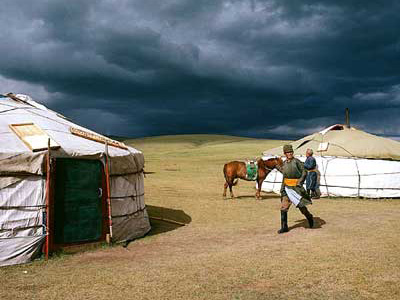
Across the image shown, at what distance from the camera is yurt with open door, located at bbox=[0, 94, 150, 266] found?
660cm

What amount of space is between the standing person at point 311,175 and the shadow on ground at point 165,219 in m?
5.66

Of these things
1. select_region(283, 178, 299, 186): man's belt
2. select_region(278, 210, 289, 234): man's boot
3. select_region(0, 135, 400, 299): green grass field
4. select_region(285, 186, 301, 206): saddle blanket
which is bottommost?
select_region(0, 135, 400, 299): green grass field

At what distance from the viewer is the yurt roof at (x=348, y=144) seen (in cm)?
1641

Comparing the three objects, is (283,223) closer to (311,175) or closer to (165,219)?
(165,219)

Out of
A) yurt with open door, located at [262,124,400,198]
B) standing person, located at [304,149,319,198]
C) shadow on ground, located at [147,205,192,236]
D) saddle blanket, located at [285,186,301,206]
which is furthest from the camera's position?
yurt with open door, located at [262,124,400,198]

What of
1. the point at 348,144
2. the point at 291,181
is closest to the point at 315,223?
the point at 291,181

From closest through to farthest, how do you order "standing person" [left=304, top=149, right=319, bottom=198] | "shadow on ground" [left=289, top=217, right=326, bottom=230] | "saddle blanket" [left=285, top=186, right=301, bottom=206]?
"saddle blanket" [left=285, top=186, right=301, bottom=206] → "shadow on ground" [left=289, top=217, right=326, bottom=230] → "standing person" [left=304, top=149, right=319, bottom=198]

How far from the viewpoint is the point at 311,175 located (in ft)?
49.7

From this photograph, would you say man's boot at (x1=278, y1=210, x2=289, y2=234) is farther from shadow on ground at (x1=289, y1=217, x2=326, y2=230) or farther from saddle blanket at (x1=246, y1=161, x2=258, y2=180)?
saddle blanket at (x1=246, y1=161, x2=258, y2=180)

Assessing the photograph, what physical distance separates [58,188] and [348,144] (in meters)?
13.4

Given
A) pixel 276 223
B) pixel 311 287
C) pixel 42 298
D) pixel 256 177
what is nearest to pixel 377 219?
pixel 276 223

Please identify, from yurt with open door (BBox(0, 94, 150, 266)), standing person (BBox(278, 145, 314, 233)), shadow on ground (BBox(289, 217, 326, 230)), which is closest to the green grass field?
shadow on ground (BBox(289, 217, 326, 230))

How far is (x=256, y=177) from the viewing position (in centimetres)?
1463

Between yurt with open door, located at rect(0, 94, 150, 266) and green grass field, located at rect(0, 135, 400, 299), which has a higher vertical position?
yurt with open door, located at rect(0, 94, 150, 266)
